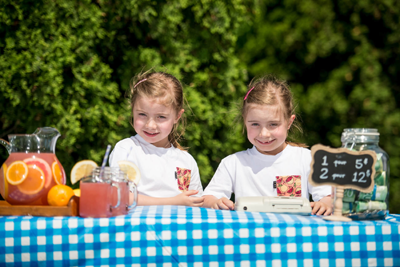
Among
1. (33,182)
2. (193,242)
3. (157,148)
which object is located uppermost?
A: (157,148)

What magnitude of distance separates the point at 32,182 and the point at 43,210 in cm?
13

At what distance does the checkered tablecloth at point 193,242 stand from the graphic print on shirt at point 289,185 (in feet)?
2.28

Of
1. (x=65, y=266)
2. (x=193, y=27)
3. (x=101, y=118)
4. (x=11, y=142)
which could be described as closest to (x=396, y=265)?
(x=65, y=266)

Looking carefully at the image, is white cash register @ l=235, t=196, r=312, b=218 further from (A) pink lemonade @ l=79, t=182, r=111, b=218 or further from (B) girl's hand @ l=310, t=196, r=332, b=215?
(A) pink lemonade @ l=79, t=182, r=111, b=218

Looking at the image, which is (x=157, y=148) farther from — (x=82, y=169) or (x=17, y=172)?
(x=17, y=172)

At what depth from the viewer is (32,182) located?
5.25 feet

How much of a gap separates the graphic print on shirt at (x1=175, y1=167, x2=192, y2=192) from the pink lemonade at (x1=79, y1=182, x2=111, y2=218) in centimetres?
83

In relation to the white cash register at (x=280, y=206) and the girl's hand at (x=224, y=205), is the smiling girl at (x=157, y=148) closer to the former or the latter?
the girl's hand at (x=224, y=205)

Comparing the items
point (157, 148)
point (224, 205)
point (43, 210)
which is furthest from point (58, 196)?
point (157, 148)

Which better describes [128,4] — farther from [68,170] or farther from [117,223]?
[117,223]

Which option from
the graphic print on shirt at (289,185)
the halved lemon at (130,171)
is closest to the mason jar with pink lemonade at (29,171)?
the halved lemon at (130,171)

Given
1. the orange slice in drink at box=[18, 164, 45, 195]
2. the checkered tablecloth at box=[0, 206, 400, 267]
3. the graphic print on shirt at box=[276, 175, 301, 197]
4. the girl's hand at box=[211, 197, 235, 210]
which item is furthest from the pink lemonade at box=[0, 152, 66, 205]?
the graphic print on shirt at box=[276, 175, 301, 197]

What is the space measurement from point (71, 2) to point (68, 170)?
4.83 feet

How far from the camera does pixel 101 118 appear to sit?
12.2ft
